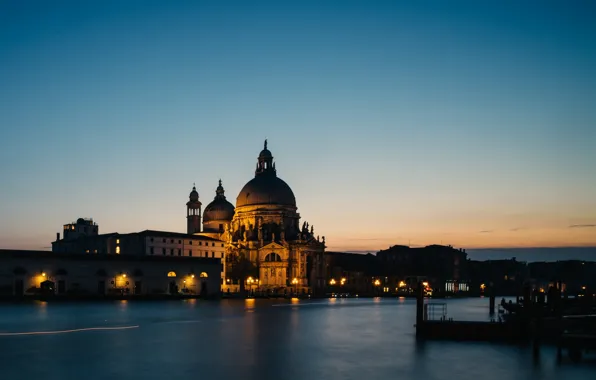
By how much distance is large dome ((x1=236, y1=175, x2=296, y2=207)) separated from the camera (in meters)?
151

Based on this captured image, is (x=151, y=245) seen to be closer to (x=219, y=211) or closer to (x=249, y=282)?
(x=249, y=282)

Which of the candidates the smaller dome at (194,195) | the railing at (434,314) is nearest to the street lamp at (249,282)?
the smaller dome at (194,195)

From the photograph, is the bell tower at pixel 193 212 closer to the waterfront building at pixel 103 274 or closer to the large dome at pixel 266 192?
the large dome at pixel 266 192

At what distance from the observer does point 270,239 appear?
483 feet

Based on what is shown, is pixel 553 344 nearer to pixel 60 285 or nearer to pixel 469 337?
pixel 469 337

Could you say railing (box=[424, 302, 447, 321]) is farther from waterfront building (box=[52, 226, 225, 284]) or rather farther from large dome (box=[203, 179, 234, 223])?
large dome (box=[203, 179, 234, 223])

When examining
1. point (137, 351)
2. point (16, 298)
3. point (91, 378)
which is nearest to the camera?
point (91, 378)

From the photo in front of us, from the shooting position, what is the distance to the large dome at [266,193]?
5950 inches

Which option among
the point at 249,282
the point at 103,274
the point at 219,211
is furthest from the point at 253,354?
the point at 219,211

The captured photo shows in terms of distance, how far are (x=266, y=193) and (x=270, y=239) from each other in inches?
402

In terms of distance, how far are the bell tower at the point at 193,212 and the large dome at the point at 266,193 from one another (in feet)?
77.6

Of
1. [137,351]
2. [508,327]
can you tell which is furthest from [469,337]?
[137,351]

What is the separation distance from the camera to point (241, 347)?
38594mm

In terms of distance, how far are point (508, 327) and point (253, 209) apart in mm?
110845
